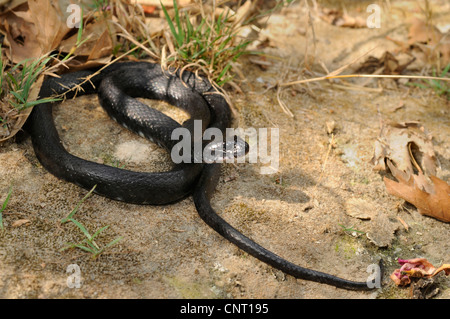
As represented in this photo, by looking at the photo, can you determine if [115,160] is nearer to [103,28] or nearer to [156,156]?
[156,156]

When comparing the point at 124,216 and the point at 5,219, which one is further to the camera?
the point at 124,216

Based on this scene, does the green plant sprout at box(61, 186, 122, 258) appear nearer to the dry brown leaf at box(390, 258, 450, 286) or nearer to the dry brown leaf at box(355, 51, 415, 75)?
the dry brown leaf at box(390, 258, 450, 286)

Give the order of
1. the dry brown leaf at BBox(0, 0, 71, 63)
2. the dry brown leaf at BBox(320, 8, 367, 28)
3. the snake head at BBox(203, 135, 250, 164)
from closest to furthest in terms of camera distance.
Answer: the snake head at BBox(203, 135, 250, 164)
the dry brown leaf at BBox(0, 0, 71, 63)
the dry brown leaf at BBox(320, 8, 367, 28)

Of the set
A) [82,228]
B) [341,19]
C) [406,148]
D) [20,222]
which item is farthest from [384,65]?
[20,222]

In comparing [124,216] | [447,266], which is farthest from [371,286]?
[124,216]

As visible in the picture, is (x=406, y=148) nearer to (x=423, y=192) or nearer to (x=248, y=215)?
(x=423, y=192)

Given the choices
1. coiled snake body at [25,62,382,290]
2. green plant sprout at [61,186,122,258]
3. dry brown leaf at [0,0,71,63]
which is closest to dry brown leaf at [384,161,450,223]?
coiled snake body at [25,62,382,290]
